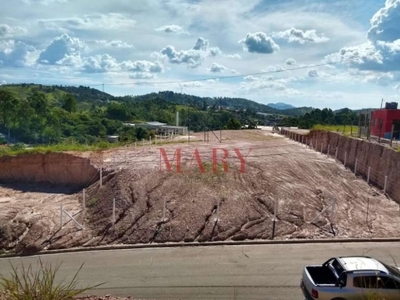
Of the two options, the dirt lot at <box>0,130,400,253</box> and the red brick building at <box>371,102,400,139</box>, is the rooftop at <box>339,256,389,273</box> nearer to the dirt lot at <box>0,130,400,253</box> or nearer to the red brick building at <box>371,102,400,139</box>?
the dirt lot at <box>0,130,400,253</box>

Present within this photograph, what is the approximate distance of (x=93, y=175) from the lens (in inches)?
1173

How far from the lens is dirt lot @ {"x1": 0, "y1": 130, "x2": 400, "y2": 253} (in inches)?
802

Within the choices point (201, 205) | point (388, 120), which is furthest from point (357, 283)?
point (388, 120)

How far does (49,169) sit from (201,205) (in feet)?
49.7

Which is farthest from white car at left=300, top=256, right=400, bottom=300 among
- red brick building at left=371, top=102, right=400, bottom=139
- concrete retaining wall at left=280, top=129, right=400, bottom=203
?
red brick building at left=371, top=102, right=400, bottom=139

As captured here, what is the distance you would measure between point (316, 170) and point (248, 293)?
56.6 feet

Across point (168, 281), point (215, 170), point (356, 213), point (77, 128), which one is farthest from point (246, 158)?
point (77, 128)

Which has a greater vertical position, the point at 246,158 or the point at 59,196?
the point at 246,158

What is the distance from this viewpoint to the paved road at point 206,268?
1401cm

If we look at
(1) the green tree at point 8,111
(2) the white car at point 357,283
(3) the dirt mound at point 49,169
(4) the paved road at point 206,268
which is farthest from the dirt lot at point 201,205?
(1) the green tree at point 8,111

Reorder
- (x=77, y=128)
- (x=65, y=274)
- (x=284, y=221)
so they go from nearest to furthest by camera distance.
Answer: (x=65, y=274), (x=284, y=221), (x=77, y=128)

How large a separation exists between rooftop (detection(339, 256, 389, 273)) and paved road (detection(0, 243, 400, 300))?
241 centimetres

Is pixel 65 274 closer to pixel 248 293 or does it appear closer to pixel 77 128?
pixel 248 293

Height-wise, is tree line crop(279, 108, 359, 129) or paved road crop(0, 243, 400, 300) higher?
tree line crop(279, 108, 359, 129)
